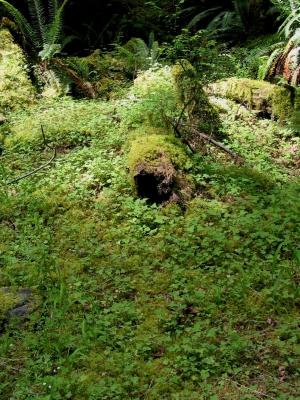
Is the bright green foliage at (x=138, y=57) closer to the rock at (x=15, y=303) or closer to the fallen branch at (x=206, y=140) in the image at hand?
the fallen branch at (x=206, y=140)

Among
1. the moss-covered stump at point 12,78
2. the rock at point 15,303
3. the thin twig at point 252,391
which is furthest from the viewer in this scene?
the moss-covered stump at point 12,78

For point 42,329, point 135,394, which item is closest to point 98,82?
point 42,329

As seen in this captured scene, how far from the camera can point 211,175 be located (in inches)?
208

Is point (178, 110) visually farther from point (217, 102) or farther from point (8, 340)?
point (8, 340)

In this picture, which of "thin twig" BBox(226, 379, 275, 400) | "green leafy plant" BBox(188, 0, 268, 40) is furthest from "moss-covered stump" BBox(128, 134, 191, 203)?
"green leafy plant" BBox(188, 0, 268, 40)

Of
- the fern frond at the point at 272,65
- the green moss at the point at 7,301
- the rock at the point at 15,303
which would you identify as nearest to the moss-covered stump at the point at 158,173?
the rock at the point at 15,303

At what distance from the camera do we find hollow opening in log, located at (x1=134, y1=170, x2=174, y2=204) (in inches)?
190

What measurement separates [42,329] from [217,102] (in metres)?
4.92

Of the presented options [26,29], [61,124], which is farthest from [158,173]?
[26,29]

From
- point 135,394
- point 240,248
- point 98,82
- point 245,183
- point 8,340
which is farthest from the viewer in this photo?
point 98,82

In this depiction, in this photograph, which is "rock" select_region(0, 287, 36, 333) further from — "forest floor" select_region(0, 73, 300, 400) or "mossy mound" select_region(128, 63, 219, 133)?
"mossy mound" select_region(128, 63, 219, 133)

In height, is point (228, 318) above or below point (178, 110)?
below

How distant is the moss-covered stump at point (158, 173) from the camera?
15.8 feet

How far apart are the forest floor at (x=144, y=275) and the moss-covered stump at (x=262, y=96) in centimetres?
74
